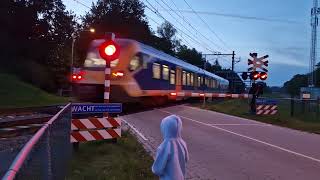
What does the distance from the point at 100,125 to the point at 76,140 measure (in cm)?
104

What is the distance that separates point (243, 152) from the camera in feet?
53.9

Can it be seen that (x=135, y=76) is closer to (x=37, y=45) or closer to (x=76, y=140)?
(x=76, y=140)

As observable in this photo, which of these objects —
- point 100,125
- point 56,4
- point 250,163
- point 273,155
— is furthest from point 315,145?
point 56,4

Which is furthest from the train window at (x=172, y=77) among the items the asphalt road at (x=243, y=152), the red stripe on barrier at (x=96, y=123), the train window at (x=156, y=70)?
the red stripe on barrier at (x=96, y=123)

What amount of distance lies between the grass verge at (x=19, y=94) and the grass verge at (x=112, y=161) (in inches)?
1179

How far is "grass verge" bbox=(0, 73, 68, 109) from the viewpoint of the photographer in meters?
45.8

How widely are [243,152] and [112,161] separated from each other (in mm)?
4941

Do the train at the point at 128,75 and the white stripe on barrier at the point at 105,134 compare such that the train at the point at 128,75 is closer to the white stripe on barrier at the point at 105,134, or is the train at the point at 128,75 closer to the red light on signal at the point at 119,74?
the red light on signal at the point at 119,74

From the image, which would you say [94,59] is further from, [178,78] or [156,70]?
[178,78]

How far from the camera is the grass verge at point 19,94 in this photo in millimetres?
45831

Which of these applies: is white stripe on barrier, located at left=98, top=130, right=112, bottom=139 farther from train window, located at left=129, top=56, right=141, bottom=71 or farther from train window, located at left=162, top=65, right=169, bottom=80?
train window, located at left=162, top=65, right=169, bottom=80

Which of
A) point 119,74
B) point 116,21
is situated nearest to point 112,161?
point 119,74

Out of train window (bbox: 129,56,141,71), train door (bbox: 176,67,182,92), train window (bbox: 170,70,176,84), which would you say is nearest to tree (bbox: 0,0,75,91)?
train door (bbox: 176,67,182,92)

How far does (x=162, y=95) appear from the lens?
32531mm
